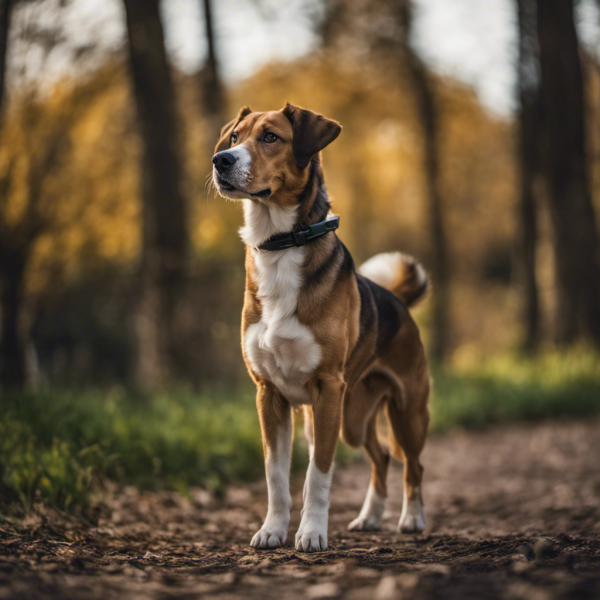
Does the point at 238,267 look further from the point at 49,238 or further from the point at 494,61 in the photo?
the point at 494,61

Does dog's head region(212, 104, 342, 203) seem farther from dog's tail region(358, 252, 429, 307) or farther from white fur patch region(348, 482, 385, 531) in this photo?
white fur patch region(348, 482, 385, 531)

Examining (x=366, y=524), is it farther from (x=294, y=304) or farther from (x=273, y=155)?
(x=273, y=155)

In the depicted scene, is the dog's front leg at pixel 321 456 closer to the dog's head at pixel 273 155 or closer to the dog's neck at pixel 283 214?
the dog's neck at pixel 283 214

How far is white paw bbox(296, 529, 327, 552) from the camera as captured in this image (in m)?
3.22

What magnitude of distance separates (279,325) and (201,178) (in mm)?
8517

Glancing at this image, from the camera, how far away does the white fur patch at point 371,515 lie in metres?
4.20

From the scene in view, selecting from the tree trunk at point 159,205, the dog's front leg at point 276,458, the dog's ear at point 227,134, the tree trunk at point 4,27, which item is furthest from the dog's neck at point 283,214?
the tree trunk at point 159,205

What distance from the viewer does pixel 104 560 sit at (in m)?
3.02

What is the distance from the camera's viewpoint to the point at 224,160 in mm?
3385

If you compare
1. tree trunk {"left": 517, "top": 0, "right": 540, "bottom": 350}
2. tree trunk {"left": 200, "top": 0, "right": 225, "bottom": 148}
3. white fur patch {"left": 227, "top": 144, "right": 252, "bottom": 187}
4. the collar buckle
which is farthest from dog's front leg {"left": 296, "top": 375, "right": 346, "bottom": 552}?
tree trunk {"left": 517, "top": 0, "right": 540, "bottom": 350}

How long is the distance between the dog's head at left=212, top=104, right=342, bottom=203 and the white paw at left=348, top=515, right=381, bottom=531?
1992mm

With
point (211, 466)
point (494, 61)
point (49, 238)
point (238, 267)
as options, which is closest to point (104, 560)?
point (211, 466)

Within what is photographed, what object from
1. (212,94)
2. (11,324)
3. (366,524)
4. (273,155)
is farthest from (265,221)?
(212,94)

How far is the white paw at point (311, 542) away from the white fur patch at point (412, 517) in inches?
40.4
